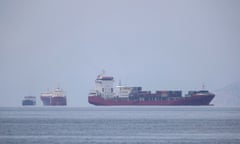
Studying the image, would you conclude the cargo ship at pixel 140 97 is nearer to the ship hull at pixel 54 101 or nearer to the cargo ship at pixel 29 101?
the ship hull at pixel 54 101

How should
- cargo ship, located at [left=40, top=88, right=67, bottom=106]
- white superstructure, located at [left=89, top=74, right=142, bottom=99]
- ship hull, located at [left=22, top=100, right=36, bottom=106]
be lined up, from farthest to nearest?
ship hull, located at [left=22, top=100, right=36, bottom=106], cargo ship, located at [left=40, top=88, right=67, bottom=106], white superstructure, located at [left=89, top=74, right=142, bottom=99]

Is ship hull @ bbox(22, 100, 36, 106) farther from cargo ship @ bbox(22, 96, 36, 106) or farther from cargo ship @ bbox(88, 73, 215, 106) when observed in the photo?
cargo ship @ bbox(88, 73, 215, 106)

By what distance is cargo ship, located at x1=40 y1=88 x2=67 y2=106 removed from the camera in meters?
158

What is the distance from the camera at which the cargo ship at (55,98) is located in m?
158

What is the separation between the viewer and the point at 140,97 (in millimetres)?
126250

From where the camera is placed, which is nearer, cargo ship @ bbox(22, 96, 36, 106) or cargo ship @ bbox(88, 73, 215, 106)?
cargo ship @ bbox(88, 73, 215, 106)

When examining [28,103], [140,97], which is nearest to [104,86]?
[140,97]

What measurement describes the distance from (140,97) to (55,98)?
36.9 metres

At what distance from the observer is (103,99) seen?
131500mm

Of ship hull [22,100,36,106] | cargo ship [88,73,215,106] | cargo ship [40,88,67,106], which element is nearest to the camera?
cargo ship [88,73,215,106]

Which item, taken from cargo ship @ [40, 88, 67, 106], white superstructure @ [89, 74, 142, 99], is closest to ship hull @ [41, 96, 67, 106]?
cargo ship @ [40, 88, 67, 106]

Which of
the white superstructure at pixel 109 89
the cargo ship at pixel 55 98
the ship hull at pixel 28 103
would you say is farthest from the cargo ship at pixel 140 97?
the ship hull at pixel 28 103

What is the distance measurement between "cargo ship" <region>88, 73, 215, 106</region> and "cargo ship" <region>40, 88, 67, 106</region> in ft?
71.4

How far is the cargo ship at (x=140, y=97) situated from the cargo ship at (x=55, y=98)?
21764 mm
